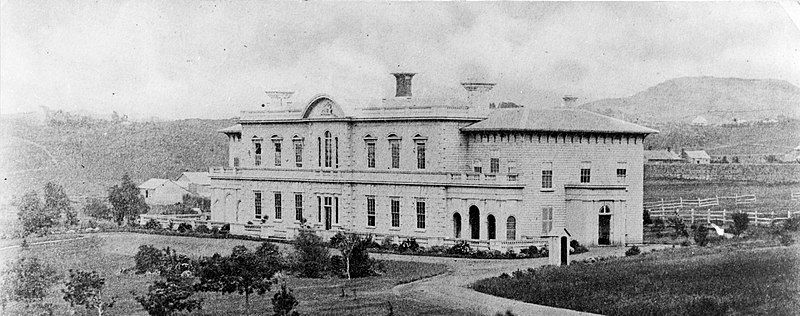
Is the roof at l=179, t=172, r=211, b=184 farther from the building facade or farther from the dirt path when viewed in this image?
the dirt path

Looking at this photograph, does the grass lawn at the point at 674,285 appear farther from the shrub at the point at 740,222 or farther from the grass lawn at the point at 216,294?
the shrub at the point at 740,222

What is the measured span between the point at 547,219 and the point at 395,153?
270 inches

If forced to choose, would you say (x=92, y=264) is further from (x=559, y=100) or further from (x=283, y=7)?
(x=559, y=100)

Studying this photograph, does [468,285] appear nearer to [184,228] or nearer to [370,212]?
[370,212]

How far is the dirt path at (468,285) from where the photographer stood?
26.2m

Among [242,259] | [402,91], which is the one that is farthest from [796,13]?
[402,91]

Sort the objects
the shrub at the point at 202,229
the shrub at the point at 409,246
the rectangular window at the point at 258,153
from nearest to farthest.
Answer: the shrub at the point at 409,246 < the shrub at the point at 202,229 < the rectangular window at the point at 258,153

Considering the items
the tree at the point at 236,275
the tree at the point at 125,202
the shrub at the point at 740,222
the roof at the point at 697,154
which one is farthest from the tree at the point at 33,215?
the roof at the point at 697,154

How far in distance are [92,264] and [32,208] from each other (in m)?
3.60

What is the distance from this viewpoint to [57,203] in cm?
3759

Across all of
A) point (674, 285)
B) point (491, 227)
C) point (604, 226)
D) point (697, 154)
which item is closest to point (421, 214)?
point (491, 227)

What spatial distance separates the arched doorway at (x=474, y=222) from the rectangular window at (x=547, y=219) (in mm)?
2507

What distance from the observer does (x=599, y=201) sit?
38656 millimetres

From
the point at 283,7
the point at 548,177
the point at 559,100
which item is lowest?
the point at 548,177
